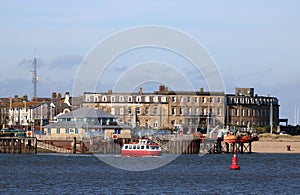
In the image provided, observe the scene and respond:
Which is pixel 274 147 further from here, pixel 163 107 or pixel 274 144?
pixel 163 107

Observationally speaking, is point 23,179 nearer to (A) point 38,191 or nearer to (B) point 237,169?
(A) point 38,191

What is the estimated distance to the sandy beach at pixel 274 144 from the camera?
15412 cm

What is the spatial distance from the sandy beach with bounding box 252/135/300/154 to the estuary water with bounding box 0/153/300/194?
175 feet

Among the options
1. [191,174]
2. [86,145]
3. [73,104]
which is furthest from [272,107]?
[191,174]

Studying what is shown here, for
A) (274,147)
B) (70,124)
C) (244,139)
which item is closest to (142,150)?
(70,124)

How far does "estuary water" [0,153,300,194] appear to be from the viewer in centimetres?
6594

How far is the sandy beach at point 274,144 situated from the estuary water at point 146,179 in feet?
175

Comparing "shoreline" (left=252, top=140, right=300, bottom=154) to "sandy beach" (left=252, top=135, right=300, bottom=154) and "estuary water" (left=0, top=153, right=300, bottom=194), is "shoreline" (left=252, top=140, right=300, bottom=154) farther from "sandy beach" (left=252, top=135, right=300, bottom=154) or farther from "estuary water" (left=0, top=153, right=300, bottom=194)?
"estuary water" (left=0, top=153, right=300, bottom=194)

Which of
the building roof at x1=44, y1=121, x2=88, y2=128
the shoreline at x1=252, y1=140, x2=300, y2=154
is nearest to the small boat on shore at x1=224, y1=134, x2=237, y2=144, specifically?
the shoreline at x1=252, y1=140, x2=300, y2=154

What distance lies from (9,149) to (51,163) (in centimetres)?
3231

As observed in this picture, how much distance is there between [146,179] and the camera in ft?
248

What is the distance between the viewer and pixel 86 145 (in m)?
127

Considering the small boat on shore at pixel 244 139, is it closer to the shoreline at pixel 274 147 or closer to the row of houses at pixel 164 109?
the shoreline at pixel 274 147

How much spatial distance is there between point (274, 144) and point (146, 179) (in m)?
82.8
